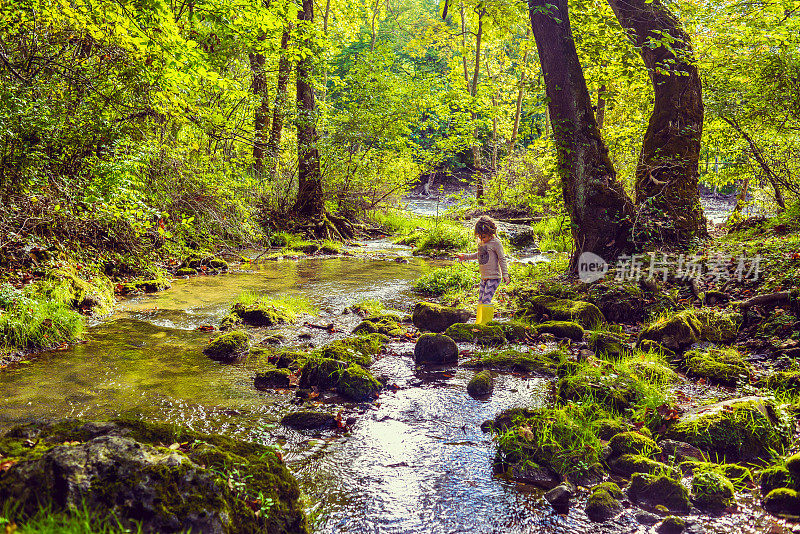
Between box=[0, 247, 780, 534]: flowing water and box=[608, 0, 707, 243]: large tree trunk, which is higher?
box=[608, 0, 707, 243]: large tree trunk

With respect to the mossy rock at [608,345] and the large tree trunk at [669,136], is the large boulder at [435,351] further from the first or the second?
the large tree trunk at [669,136]

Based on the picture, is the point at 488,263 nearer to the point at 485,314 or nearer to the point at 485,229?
the point at 485,229

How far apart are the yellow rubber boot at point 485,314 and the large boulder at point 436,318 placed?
466mm

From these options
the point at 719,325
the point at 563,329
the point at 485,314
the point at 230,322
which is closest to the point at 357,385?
the point at 485,314

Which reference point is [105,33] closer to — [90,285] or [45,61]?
[45,61]

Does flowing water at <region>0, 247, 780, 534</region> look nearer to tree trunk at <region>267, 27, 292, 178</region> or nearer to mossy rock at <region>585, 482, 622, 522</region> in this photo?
mossy rock at <region>585, 482, 622, 522</region>

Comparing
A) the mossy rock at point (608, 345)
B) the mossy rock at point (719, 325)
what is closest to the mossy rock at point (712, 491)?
the mossy rock at point (608, 345)

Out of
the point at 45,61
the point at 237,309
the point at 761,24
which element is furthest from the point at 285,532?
the point at 761,24

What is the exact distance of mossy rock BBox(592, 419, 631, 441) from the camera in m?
4.40

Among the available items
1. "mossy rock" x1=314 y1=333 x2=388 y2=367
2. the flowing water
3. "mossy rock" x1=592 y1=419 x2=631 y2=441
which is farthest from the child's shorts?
"mossy rock" x1=592 y1=419 x2=631 y2=441

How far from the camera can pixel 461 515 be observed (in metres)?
3.40

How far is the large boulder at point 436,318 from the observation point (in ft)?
26.7

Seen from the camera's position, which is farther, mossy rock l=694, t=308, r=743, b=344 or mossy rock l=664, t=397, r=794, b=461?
mossy rock l=694, t=308, r=743, b=344

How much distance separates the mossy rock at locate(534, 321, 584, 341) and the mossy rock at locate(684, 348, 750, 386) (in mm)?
1537
